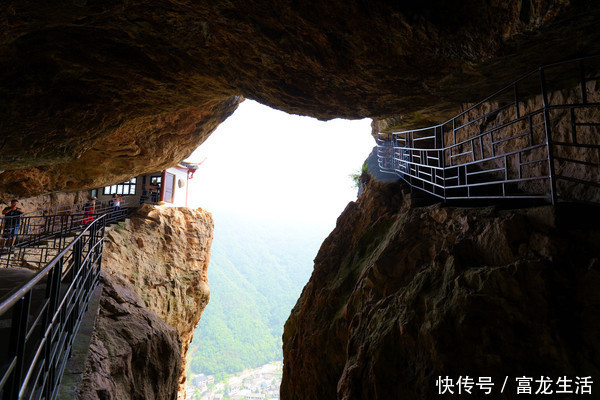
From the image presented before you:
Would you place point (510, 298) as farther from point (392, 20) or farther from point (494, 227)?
point (392, 20)

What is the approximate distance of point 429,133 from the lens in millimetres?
7820

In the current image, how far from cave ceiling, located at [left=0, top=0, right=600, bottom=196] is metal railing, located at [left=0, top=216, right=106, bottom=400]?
10.9 ft

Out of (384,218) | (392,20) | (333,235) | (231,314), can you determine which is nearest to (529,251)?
(392,20)

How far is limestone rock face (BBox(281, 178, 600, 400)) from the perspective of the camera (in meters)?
2.32

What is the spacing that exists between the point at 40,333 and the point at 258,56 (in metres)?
4.35

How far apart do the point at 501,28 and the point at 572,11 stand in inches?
21.8

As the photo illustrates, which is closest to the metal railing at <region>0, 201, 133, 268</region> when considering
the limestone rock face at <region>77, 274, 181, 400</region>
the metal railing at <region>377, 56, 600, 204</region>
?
the limestone rock face at <region>77, 274, 181, 400</region>

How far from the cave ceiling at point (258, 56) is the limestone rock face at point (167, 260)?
21.8ft

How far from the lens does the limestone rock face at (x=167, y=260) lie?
12.7 meters

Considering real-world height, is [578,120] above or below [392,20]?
below

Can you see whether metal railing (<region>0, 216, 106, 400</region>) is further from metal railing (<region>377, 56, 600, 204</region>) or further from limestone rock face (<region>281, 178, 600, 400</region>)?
metal railing (<region>377, 56, 600, 204</region>)

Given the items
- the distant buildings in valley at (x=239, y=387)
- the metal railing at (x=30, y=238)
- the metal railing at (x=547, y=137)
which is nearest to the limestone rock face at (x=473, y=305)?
the metal railing at (x=547, y=137)

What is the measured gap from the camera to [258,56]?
4.62m

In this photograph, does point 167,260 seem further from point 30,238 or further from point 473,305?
point 473,305
